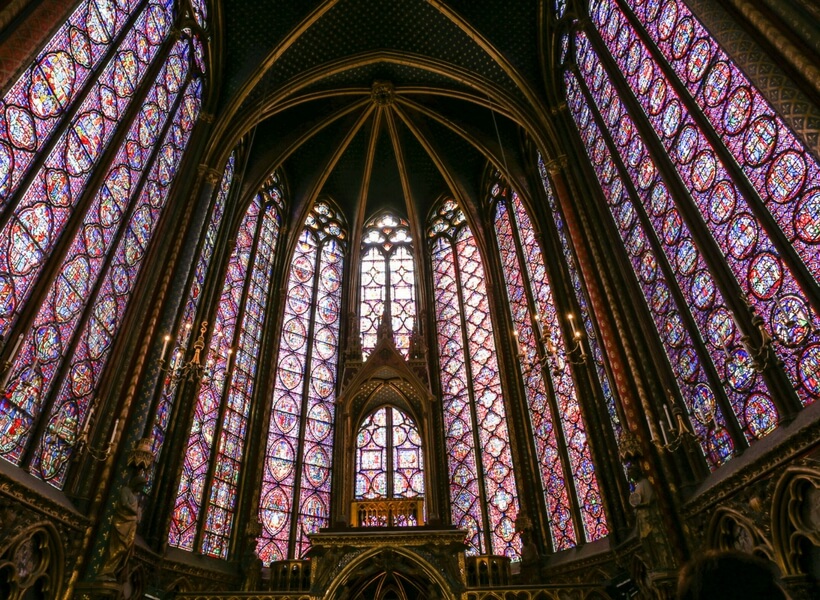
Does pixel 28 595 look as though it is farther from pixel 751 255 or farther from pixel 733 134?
pixel 733 134

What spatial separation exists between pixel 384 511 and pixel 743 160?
29.5ft

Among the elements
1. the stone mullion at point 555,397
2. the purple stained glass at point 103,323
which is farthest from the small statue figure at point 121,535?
the stone mullion at point 555,397

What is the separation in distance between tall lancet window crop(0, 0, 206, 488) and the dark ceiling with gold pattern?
3147mm

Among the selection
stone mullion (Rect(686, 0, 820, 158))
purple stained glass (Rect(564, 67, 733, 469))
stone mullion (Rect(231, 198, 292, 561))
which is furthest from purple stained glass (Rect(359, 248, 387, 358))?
stone mullion (Rect(686, 0, 820, 158))

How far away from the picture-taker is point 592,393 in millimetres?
11906

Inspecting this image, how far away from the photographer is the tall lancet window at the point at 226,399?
40.5 feet

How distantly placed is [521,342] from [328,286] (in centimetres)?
681

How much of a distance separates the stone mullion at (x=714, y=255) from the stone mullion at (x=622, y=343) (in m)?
1.26

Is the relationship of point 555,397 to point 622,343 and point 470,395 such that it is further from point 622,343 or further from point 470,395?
point 622,343

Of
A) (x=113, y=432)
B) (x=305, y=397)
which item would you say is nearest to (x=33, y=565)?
(x=113, y=432)

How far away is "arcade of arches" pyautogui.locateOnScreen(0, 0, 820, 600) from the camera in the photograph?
764cm

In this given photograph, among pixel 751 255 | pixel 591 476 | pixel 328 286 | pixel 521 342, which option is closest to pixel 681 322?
pixel 751 255

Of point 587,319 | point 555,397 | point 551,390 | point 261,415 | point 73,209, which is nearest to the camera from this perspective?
point 73,209

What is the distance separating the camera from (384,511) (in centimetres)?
1217
